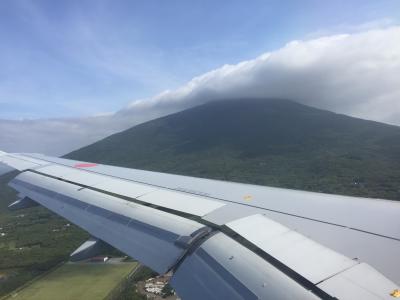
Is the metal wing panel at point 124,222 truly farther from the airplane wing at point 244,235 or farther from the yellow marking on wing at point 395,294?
the yellow marking on wing at point 395,294

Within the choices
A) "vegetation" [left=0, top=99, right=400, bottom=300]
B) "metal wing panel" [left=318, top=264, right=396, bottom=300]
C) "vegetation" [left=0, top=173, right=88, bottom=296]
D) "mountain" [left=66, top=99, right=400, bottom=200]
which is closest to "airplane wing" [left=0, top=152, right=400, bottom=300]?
"metal wing panel" [left=318, top=264, right=396, bottom=300]

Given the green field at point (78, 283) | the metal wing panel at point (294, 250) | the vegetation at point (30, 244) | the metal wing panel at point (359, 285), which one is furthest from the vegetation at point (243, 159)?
the metal wing panel at point (359, 285)

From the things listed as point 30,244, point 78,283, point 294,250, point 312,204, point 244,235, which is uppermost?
point 244,235

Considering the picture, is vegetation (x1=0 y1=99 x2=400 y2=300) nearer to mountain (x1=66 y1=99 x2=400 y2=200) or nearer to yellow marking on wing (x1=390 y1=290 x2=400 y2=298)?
mountain (x1=66 y1=99 x2=400 y2=200)

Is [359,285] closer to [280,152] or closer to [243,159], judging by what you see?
[243,159]

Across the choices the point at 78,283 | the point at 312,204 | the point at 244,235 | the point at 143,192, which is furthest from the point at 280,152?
the point at 244,235

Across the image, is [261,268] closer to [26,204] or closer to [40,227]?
[26,204]

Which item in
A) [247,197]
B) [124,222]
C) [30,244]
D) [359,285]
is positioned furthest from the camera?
[30,244]
